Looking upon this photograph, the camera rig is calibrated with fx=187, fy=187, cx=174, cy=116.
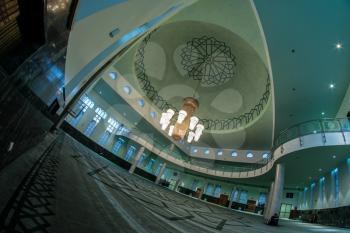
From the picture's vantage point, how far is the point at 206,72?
20219 mm

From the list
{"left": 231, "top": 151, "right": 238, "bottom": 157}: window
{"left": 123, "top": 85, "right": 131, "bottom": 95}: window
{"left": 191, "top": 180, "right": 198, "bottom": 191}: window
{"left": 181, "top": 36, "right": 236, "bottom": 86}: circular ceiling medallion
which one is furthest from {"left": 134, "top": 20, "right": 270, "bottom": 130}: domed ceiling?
{"left": 191, "top": 180, "right": 198, "bottom": 191}: window

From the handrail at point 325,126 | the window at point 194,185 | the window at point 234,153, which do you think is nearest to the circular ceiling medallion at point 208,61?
the window at point 234,153

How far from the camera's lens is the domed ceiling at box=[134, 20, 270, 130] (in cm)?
1624

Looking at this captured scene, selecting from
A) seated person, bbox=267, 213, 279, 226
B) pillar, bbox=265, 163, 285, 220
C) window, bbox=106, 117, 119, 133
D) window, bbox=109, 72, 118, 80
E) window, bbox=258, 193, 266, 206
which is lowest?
seated person, bbox=267, 213, 279, 226

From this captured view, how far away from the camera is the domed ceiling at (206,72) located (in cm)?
1624

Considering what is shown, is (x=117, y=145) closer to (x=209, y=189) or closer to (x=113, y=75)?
(x=113, y=75)

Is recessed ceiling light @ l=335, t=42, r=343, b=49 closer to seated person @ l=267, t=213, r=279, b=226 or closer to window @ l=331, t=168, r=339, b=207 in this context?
window @ l=331, t=168, r=339, b=207

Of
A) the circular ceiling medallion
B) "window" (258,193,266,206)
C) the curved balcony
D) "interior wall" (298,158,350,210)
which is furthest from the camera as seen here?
"window" (258,193,266,206)

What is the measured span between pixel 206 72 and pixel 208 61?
4.80 feet

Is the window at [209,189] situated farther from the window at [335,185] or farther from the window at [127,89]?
the window at [127,89]

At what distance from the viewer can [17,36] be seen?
195 centimetres

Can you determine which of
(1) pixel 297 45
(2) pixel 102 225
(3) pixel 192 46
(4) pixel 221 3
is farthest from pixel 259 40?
(2) pixel 102 225

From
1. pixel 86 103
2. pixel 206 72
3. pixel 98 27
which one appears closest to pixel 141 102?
pixel 86 103

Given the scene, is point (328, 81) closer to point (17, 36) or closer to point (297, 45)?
point (297, 45)
